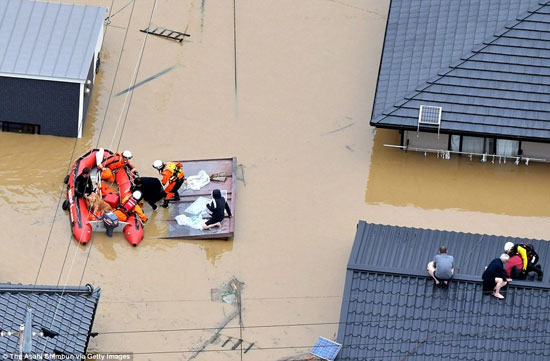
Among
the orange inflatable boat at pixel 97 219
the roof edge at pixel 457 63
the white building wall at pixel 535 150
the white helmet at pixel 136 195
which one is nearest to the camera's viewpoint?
the orange inflatable boat at pixel 97 219

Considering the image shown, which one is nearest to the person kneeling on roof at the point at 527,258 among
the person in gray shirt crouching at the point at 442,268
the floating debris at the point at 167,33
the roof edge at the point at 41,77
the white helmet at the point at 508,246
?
the white helmet at the point at 508,246

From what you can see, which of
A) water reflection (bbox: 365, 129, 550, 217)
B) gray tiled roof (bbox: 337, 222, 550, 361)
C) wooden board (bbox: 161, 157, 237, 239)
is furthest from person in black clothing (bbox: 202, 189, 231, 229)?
gray tiled roof (bbox: 337, 222, 550, 361)

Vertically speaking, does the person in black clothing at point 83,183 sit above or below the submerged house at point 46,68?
below

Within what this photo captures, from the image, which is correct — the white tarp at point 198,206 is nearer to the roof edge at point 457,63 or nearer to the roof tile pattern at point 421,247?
the roof tile pattern at point 421,247

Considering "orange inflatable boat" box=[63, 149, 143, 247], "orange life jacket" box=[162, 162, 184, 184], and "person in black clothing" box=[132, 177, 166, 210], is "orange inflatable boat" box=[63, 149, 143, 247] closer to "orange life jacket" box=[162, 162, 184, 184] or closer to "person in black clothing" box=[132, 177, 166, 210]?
"person in black clothing" box=[132, 177, 166, 210]

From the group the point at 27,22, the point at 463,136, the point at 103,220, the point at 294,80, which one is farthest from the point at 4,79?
the point at 463,136

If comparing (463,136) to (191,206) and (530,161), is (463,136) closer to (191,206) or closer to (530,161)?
(530,161)
